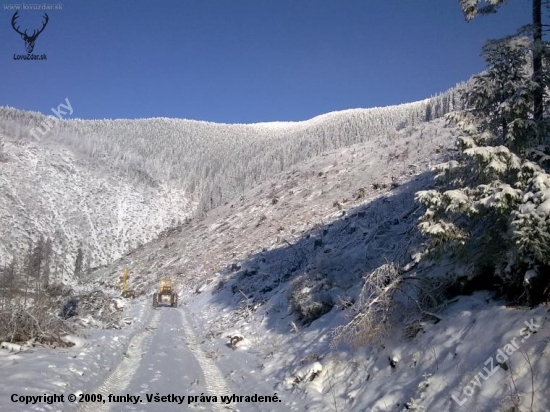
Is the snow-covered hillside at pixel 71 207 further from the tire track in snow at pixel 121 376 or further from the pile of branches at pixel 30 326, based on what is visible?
the pile of branches at pixel 30 326

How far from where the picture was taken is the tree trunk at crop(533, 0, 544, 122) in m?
7.97

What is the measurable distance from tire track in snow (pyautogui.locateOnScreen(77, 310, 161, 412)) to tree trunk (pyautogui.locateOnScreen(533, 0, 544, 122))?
34.3 ft

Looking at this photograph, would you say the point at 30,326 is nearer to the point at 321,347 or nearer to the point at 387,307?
the point at 321,347

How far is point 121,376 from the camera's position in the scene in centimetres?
976

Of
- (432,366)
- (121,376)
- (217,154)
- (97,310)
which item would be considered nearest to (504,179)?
(432,366)

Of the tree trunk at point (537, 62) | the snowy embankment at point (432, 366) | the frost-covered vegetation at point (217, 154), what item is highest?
the frost-covered vegetation at point (217, 154)

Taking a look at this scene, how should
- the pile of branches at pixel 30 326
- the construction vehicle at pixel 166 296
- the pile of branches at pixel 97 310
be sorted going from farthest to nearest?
the construction vehicle at pixel 166 296
the pile of branches at pixel 97 310
the pile of branches at pixel 30 326

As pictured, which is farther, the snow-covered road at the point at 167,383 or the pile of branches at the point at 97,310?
the pile of branches at the point at 97,310

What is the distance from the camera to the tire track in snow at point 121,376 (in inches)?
291

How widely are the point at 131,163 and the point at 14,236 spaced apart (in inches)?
2270

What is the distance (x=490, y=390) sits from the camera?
5.67 meters

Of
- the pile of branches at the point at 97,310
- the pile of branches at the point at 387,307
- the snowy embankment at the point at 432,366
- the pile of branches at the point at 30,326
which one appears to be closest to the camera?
the snowy embankment at the point at 432,366

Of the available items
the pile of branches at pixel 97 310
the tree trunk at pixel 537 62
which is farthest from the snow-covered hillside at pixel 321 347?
the tree trunk at pixel 537 62

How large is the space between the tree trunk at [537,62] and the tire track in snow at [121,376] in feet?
34.3
